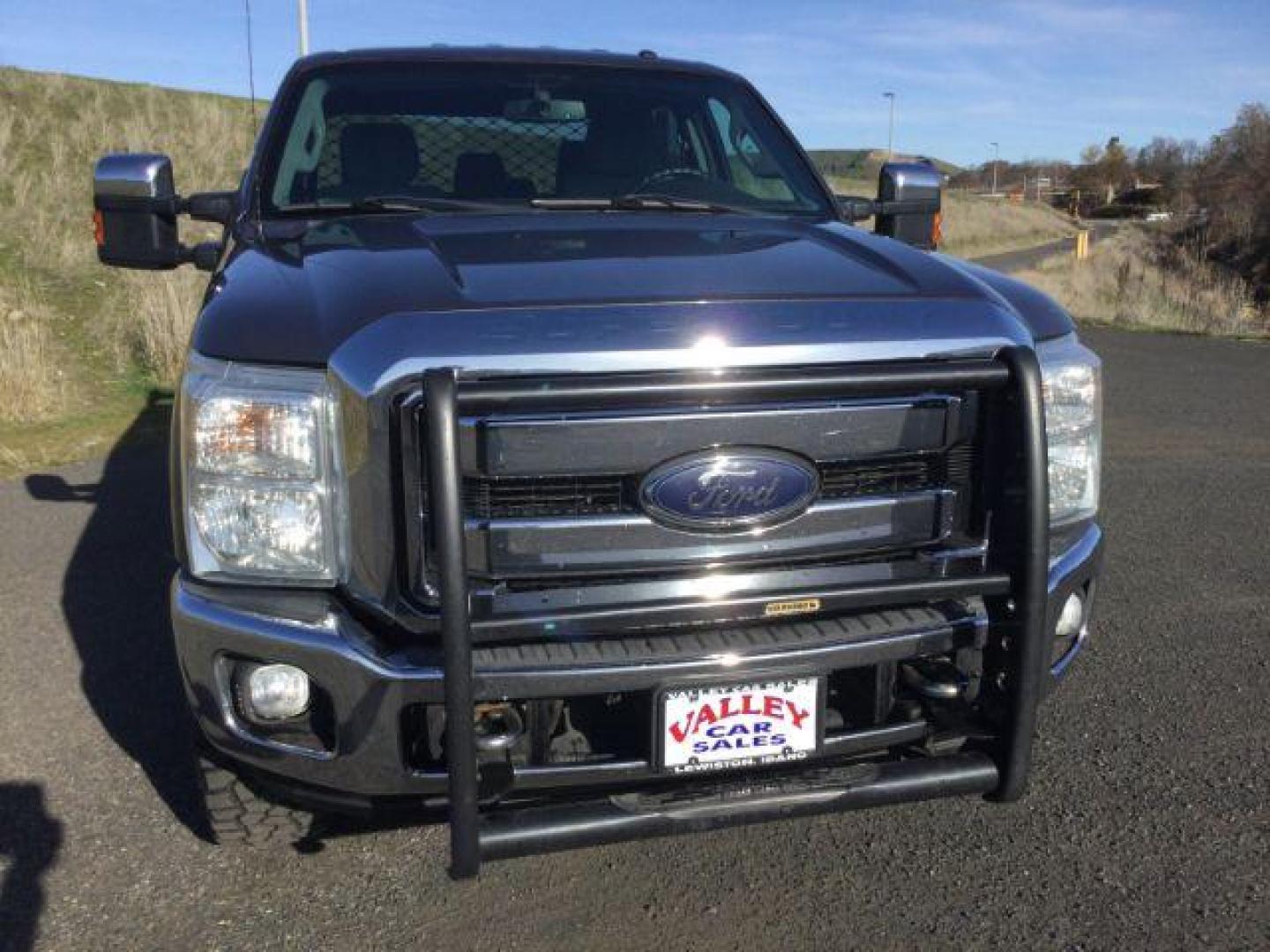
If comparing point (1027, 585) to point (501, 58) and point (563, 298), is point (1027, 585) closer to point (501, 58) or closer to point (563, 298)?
point (563, 298)

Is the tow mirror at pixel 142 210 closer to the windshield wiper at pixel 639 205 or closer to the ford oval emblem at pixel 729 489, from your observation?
the windshield wiper at pixel 639 205

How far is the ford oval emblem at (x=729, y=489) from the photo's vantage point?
2.36 meters

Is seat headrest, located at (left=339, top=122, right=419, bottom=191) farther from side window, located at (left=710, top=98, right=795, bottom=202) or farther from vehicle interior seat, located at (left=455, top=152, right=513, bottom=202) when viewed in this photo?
side window, located at (left=710, top=98, right=795, bottom=202)

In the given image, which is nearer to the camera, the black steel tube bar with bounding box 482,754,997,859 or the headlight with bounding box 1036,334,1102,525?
the black steel tube bar with bounding box 482,754,997,859

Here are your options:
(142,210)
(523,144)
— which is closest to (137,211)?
(142,210)

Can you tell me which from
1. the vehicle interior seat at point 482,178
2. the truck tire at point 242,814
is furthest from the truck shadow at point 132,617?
the vehicle interior seat at point 482,178

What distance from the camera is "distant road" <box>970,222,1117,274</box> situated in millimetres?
33075

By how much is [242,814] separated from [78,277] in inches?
416

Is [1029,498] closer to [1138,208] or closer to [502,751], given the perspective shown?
[502,751]

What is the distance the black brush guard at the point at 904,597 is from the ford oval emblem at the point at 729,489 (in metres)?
0.13

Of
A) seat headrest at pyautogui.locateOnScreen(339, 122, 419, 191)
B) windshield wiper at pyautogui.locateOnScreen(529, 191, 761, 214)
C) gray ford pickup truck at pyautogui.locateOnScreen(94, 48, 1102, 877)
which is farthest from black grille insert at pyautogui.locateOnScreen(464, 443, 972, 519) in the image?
seat headrest at pyautogui.locateOnScreen(339, 122, 419, 191)

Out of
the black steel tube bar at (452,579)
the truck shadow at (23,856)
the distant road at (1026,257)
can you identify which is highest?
the black steel tube bar at (452,579)

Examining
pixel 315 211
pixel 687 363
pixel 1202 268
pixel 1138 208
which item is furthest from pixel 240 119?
pixel 1138 208

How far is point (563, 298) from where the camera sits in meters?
2.38
